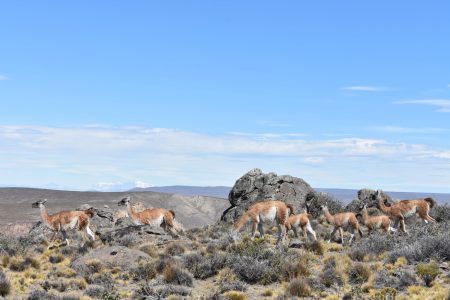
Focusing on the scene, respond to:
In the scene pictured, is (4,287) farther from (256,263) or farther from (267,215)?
(267,215)

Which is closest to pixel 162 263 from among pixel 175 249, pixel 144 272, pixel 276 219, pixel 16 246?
pixel 144 272

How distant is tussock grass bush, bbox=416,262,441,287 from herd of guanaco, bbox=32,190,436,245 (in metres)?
6.64

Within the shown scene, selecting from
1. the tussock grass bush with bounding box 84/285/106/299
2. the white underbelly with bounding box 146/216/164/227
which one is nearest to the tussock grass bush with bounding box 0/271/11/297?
the tussock grass bush with bounding box 84/285/106/299

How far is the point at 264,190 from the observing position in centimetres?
3550

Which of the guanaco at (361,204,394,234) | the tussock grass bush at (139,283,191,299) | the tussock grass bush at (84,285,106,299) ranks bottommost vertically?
the tussock grass bush at (84,285,106,299)

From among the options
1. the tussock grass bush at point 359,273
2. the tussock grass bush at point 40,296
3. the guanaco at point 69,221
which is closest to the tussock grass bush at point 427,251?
the tussock grass bush at point 359,273

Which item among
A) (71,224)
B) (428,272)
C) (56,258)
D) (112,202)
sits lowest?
(56,258)

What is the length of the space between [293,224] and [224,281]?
22.6 feet

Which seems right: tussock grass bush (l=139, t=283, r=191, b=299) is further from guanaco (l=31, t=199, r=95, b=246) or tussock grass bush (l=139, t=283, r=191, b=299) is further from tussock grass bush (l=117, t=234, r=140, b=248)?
guanaco (l=31, t=199, r=95, b=246)

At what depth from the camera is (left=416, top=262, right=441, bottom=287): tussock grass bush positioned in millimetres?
13516

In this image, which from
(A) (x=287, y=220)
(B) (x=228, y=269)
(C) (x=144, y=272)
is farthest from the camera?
(A) (x=287, y=220)

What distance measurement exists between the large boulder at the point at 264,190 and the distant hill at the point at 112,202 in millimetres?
58909

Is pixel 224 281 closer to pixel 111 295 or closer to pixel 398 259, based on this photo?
pixel 111 295

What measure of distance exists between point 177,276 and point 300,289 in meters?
3.87
